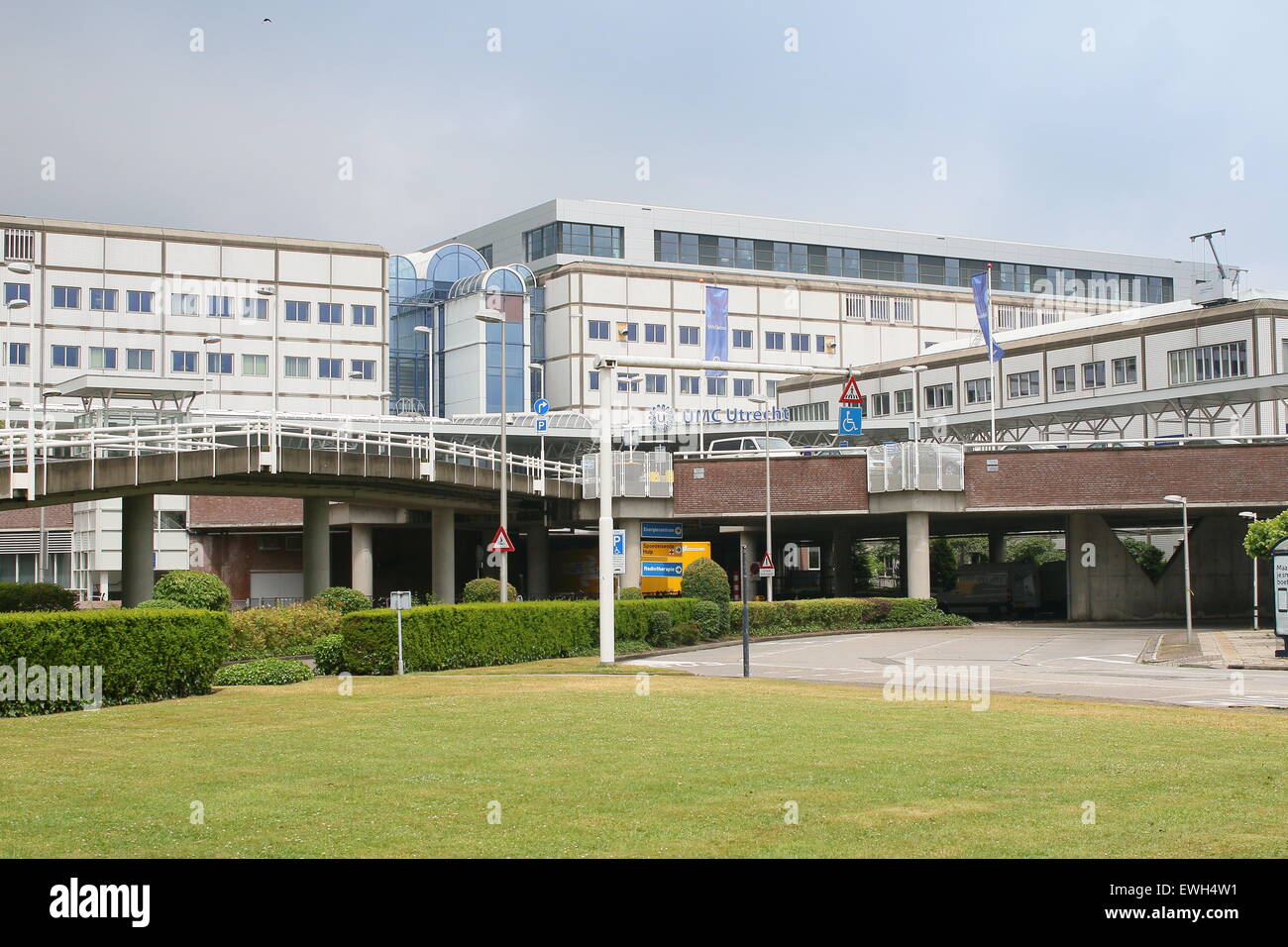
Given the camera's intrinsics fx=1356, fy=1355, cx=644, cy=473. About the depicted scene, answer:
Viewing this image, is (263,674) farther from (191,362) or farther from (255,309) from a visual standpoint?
(255,309)

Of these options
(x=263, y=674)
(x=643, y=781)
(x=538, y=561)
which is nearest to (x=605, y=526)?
(x=263, y=674)

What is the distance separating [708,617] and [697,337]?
50.3 metres

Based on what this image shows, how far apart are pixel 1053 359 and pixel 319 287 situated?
145 ft

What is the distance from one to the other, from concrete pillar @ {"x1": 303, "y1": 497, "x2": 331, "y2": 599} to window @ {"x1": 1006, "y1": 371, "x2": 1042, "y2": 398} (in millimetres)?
44546

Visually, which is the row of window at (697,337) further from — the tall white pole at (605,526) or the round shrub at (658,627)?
the tall white pole at (605,526)

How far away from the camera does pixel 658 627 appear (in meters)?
43.0

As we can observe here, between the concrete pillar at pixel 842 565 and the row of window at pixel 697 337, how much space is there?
24.6 m

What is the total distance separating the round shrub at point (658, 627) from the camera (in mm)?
43062

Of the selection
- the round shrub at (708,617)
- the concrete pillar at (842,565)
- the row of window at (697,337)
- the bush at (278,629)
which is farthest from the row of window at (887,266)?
the bush at (278,629)

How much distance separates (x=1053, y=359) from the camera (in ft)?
249

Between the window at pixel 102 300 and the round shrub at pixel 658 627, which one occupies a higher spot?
the window at pixel 102 300

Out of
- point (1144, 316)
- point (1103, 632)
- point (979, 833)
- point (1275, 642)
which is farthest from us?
point (1144, 316)

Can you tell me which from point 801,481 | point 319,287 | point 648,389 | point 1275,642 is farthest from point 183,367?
point 1275,642
